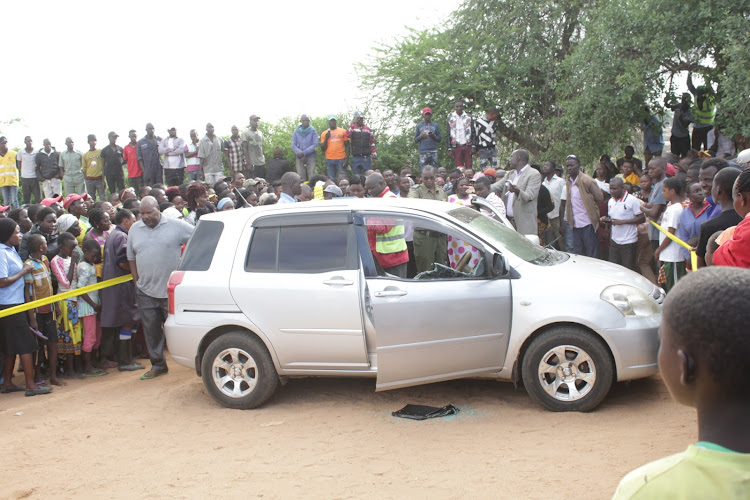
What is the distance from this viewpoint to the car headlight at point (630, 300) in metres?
6.14

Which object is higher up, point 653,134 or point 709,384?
point 653,134

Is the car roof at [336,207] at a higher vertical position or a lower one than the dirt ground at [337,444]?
higher

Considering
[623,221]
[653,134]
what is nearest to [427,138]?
[653,134]

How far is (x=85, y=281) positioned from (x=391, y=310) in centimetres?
442

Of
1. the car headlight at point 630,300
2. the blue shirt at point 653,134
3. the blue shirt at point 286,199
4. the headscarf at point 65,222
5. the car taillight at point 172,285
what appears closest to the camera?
the car headlight at point 630,300

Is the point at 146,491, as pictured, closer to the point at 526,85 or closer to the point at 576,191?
the point at 576,191

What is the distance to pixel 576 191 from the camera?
36.4 ft

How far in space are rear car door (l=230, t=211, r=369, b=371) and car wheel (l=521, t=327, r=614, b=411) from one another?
154cm

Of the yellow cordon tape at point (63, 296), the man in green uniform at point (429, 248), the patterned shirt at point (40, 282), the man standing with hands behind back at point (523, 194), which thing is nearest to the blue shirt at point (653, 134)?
the man standing with hands behind back at point (523, 194)

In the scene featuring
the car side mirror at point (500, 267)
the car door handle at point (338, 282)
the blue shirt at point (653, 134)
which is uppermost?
the blue shirt at point (653, 134)

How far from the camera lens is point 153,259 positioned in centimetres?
835

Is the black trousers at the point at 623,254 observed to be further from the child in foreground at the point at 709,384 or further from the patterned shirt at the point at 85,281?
the child in foreground at the point at 709,384

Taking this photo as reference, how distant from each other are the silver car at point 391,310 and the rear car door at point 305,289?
0.01 m

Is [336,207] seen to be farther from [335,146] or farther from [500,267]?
[335,146]
